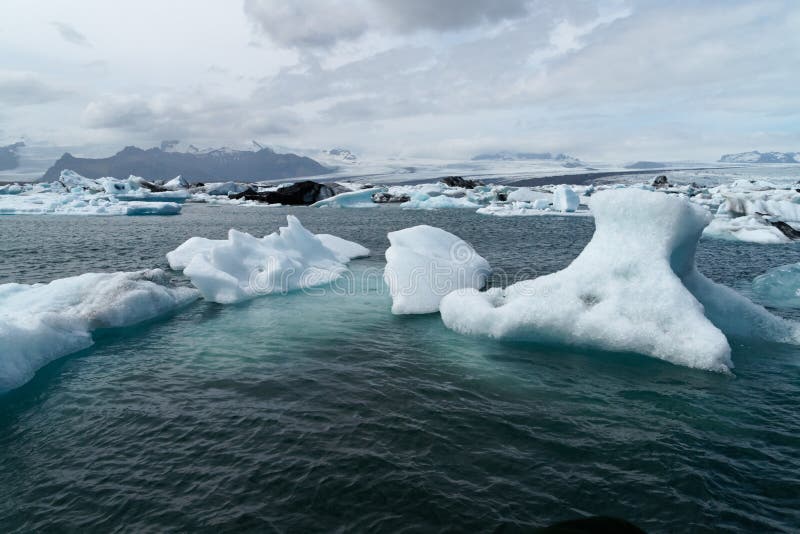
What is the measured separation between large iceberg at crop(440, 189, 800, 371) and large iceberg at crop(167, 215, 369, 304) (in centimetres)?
790

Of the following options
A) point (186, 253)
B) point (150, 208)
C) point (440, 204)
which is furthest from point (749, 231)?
point (150, 208)

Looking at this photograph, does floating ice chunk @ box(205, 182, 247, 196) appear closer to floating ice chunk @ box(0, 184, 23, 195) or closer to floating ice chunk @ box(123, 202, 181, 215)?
floating ice chunk @ box(0, 184, 23, 195)

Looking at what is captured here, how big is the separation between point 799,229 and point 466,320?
119ft

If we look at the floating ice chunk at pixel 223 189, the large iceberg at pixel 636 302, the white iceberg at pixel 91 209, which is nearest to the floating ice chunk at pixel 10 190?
the floating ice chunk at pixel 223 189

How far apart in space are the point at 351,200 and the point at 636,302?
233 feet

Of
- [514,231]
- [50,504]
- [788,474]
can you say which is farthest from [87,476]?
[514,231]

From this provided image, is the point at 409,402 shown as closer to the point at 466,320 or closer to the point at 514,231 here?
the point at 466,320

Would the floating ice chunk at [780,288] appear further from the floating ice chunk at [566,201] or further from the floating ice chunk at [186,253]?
the floating ice chunk at [566,201]

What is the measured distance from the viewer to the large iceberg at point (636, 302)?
10.1 meters

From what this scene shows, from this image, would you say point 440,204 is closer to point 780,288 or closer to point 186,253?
point 186,253

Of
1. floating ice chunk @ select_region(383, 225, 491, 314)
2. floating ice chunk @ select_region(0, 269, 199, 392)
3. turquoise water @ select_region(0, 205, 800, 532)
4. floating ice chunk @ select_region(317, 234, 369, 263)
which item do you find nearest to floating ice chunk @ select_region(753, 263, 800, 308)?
turquoise water @ select_region(0, 205, 800, 532)

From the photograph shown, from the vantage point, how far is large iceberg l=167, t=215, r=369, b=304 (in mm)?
16016

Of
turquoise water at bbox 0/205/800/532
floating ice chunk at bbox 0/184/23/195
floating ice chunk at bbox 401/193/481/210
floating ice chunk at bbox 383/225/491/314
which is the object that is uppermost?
floating ice chunk at bbox 0/184/23/195

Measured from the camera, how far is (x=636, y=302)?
10.6 metres
